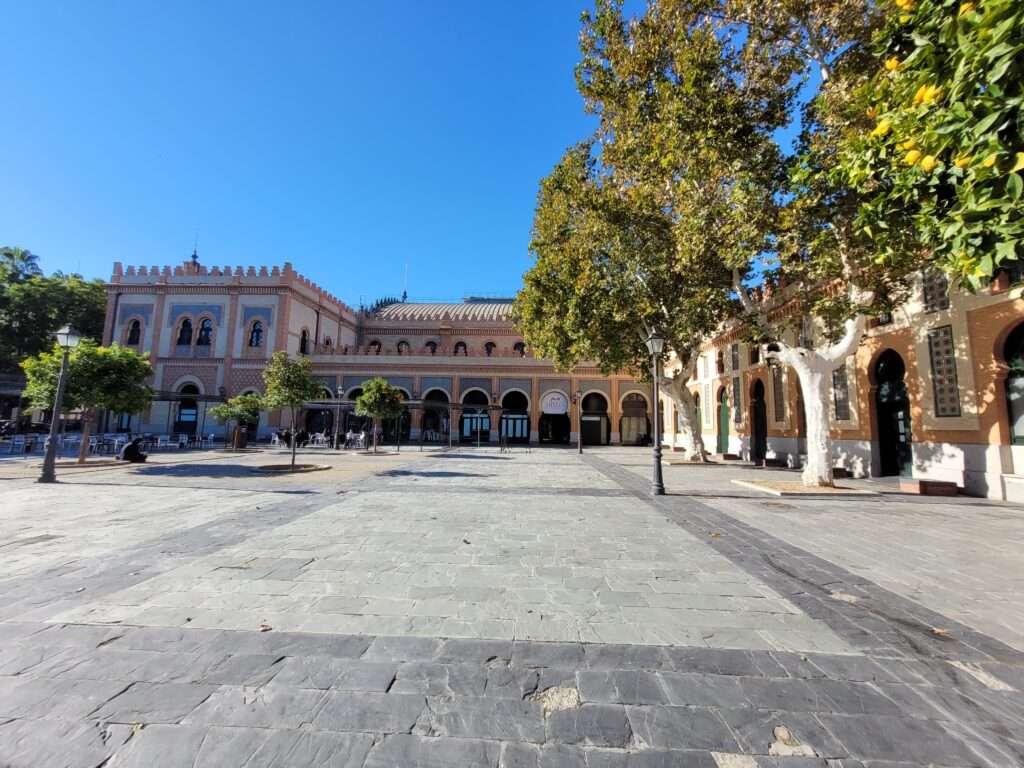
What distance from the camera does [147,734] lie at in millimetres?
2123

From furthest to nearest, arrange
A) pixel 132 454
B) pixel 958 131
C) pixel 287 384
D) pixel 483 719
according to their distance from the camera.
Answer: pixel 132 454 → pixel 287 384 → pixel 958 131 → pixel 483 719

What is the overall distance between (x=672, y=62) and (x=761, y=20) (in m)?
1.81

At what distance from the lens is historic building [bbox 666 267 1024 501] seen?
9711 mm

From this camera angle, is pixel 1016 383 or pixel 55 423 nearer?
pixel 1016 383

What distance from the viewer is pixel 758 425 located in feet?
65.0

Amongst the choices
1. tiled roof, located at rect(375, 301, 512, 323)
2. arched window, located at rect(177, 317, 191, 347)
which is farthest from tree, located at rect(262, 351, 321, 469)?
tiled roof, located at rect(375, 301, 512, 323)

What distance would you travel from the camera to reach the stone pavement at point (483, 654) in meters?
2.10

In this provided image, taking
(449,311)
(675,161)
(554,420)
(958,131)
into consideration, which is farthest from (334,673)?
(449,311)

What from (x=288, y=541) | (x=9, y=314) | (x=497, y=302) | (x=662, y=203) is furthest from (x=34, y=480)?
(x=497, y=302)

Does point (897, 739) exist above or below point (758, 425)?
below

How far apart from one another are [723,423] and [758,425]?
3.80m

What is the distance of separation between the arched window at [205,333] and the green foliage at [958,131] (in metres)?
36.8

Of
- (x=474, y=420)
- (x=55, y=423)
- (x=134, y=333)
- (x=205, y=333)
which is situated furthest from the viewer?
(x=474, y=420)

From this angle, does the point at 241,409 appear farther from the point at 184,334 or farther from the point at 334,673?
the point at 334,673
